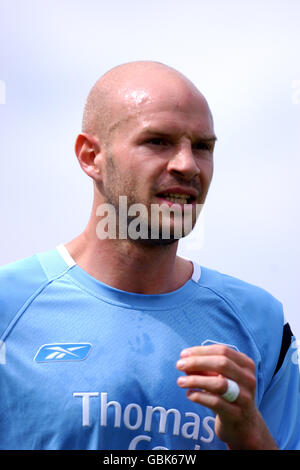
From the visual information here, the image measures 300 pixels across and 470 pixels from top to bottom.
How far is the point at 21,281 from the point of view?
153 inches

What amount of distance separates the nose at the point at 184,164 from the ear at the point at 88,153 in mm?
567

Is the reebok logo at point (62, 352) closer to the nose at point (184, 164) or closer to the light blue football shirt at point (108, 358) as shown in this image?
the light blue football shirt at point (108, 358)

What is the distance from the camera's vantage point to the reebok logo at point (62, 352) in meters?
3.59

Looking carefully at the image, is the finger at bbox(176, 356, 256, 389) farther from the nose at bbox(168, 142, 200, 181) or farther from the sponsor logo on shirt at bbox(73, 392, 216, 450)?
the nose at bbox(168, 142, 200, 181)

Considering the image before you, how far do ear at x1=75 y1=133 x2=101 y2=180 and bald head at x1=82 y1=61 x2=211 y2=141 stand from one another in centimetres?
5

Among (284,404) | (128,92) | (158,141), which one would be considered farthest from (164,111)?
(284,404)

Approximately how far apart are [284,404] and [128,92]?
2.27m

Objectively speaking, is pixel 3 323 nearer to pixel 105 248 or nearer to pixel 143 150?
pixel 105 248

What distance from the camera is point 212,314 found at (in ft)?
13.0

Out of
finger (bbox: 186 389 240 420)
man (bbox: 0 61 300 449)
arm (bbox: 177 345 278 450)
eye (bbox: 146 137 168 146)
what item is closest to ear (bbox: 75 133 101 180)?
man (bbox: 0 61 300 449)
